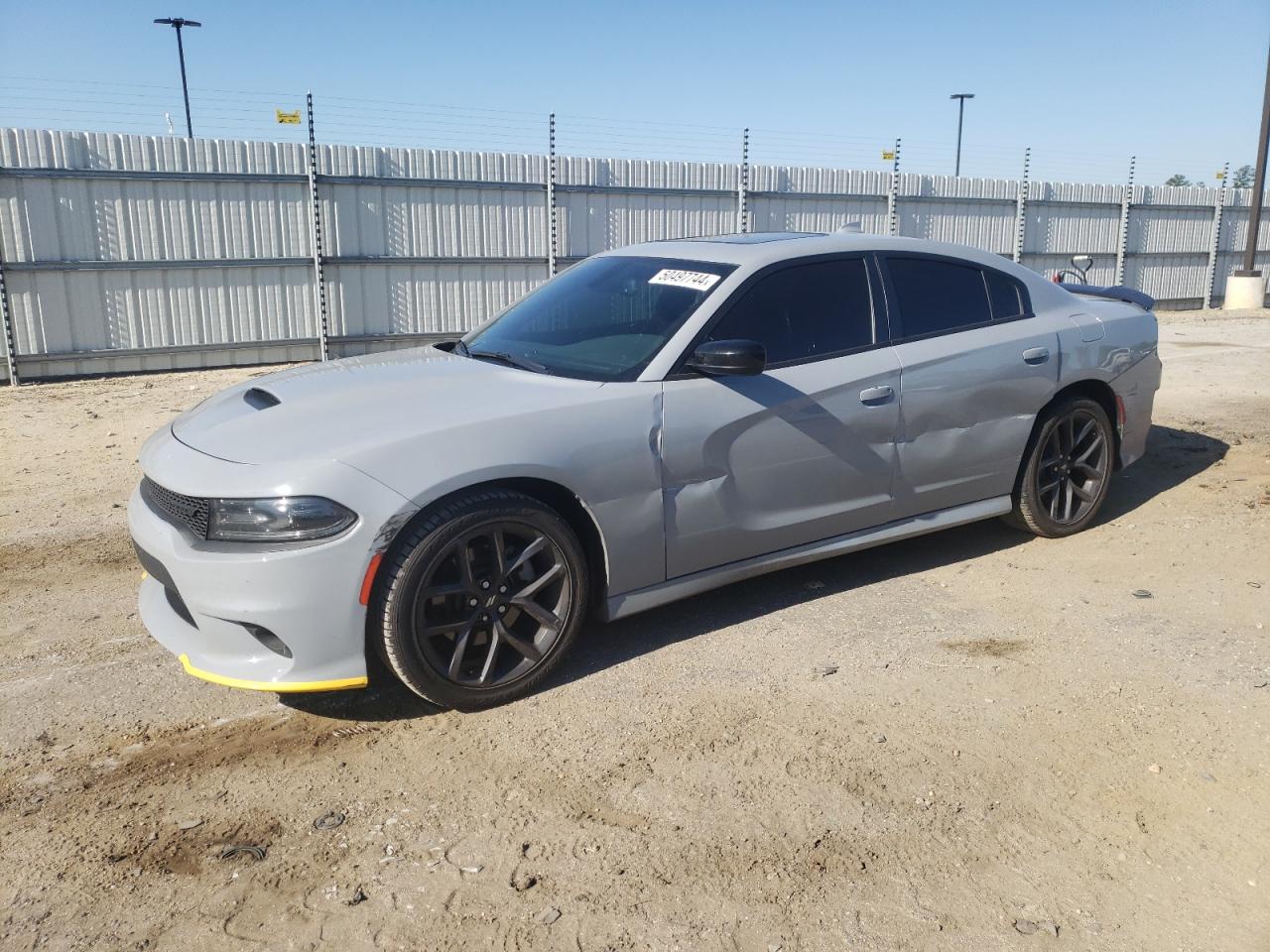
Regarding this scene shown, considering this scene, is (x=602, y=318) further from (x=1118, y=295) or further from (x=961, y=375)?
(x=1118, y=295)

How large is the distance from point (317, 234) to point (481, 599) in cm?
1048

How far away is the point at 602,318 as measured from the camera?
15.7ft

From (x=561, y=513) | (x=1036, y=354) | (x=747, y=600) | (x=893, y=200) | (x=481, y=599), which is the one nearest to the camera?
(x=481, y=599)

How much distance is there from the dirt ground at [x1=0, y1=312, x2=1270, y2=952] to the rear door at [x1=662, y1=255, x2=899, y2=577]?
473 mm

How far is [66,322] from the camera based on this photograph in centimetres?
1209

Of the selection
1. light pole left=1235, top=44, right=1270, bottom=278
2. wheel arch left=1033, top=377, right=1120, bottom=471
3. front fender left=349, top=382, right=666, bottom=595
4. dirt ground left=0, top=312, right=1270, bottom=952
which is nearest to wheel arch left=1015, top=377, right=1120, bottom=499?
wheel arch left=1033, top=377, right=1120, bottom=471

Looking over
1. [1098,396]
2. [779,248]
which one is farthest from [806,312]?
[1098,396]

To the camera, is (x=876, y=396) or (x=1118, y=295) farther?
(x=1118, y=295)

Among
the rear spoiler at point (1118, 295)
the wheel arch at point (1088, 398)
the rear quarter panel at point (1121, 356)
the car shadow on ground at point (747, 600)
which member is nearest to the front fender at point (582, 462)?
the car shadow on ground at point (747, 600)

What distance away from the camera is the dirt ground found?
281 cm

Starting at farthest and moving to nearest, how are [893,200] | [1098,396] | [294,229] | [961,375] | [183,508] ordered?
[893,200] → [294,229] → [1098,396] → [961,375] → [183,508]

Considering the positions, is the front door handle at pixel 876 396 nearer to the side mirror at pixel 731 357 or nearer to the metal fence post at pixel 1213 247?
the side mirror at pixel 731 357

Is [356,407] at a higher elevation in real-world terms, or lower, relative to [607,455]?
higher

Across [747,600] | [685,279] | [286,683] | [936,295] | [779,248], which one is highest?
[779,248]
